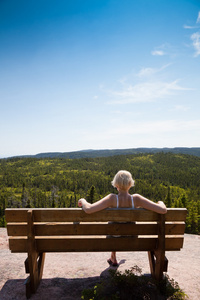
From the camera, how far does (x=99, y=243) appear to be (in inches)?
170

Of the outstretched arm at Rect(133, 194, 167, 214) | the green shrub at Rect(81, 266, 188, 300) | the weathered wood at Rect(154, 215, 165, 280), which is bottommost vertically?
the green shrub at Rect(81, 266, 188, 300)

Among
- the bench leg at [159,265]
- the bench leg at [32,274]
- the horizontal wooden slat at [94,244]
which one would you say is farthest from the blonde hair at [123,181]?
the bench leg at [32,274]

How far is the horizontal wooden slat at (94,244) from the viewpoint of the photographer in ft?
13.9

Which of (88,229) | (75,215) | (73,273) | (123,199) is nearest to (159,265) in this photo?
(123,199)

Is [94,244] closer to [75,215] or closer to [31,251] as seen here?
[75,215]

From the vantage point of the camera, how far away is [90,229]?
4.20 metres

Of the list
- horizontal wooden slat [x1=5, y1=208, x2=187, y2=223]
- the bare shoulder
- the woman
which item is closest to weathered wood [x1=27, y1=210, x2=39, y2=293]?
horizontal wooden slat [x1=5, y1=208, x2=187, y2=223]

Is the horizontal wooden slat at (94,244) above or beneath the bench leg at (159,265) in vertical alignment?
above

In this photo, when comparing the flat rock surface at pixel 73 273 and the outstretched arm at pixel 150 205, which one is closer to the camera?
the outstretched arm at pixel 150 205

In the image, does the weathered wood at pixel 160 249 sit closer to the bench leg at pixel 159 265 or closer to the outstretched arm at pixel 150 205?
the bench leg at pixel 159 265

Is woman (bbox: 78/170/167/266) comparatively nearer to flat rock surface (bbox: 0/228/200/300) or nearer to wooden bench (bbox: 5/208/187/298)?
wooden bench (bbox: 5/208/187/298)

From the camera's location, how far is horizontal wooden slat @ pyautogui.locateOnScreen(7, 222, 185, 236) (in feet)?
13.6

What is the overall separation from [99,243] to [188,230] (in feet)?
182

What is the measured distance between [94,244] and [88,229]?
0.40 meters
